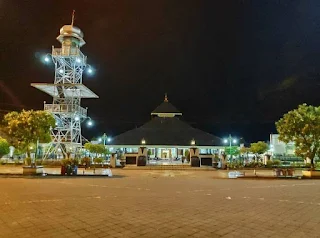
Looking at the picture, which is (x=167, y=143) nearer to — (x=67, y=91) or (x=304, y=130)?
(x=67, y=91)

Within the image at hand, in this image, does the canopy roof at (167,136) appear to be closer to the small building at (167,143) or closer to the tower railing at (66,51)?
the small building at (167,143)

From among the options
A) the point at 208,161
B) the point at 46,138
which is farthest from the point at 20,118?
the point at 208,161

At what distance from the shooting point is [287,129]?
21422mm

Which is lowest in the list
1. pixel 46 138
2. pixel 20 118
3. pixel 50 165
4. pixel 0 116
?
pixel 50 165

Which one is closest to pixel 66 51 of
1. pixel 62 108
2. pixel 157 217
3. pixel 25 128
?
pixel 62 108

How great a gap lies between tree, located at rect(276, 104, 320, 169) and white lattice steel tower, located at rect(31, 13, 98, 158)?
2946cm

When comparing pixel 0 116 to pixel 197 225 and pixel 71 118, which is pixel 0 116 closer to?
pixel 71 118

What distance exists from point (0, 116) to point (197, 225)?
56.1 meters

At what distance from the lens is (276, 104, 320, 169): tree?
20.5 metres

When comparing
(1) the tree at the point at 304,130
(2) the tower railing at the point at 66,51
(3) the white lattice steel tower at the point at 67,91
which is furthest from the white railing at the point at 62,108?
(1) the tree at the point at 304,130

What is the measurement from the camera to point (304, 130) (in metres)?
20.5

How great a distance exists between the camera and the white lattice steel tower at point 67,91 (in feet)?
133

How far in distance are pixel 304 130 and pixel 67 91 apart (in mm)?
33614

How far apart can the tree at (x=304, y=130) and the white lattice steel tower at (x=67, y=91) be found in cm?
2946
